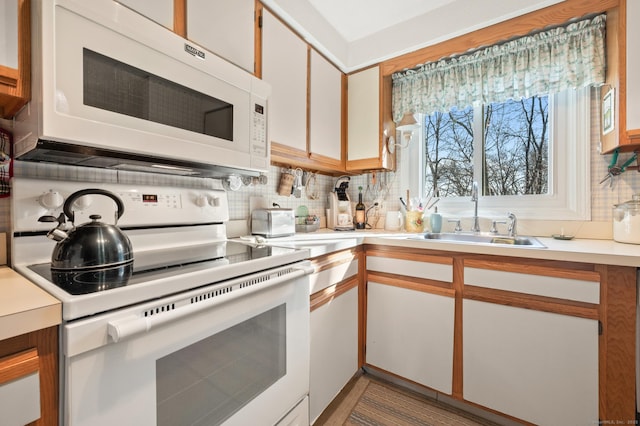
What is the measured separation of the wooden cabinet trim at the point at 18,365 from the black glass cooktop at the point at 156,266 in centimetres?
12

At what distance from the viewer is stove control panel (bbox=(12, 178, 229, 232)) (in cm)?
87

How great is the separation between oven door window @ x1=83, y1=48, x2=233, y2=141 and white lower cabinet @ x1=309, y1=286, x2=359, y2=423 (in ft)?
3.13

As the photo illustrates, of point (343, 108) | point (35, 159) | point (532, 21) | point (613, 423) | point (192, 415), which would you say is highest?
point (532, 21)

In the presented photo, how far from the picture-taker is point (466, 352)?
1429 millimetres

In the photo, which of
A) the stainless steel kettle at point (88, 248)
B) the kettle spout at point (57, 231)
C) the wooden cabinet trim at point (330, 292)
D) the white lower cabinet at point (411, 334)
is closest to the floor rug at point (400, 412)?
the white lower cabinet at point (411, 334)

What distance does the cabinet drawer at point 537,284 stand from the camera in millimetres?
1167

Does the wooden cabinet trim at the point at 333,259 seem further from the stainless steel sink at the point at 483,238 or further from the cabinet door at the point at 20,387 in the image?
the cabinet door at the point at 20,387

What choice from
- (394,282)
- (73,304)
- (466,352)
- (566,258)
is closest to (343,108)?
(394,282)

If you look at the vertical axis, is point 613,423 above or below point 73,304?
below

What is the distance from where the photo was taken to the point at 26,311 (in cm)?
51

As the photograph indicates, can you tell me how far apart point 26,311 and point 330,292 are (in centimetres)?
115

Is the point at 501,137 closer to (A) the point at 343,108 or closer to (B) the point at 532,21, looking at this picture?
(B) the point at 532,21

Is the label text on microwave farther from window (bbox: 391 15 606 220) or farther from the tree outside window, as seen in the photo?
the tree outside window

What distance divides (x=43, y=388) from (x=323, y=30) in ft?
6.96
